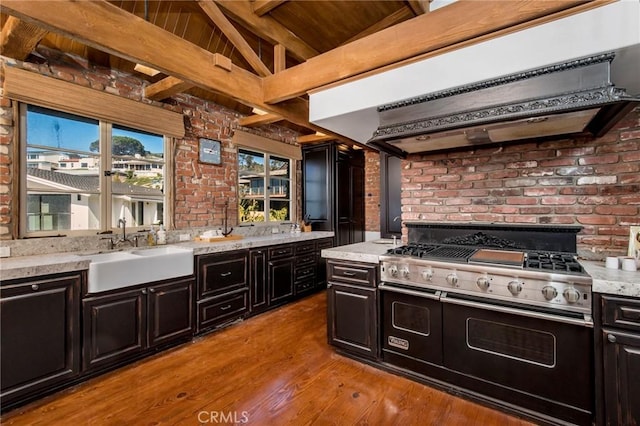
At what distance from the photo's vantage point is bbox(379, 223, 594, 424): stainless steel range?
1.64 m

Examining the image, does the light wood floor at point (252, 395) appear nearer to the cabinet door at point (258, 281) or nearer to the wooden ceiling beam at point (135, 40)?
the cabinet door at point (258, 281)

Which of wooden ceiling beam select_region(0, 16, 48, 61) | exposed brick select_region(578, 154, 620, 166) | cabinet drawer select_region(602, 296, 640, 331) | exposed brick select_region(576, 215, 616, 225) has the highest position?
wooden ceiling beam select_region(0, 16, 48, 61)

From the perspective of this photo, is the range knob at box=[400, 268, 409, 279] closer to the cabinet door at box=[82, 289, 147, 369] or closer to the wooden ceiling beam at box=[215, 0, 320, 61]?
the cabinet door at box=[82, 289, 147, 369]

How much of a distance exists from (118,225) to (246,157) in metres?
2.03

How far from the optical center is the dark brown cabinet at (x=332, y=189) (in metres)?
5.06

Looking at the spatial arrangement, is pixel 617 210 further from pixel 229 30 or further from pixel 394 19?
pixel 229 30

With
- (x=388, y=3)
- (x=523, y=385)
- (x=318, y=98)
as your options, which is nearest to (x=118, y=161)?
(x=318, y=98)

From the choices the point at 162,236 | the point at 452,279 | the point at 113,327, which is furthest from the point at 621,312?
Result: the point at 162,236

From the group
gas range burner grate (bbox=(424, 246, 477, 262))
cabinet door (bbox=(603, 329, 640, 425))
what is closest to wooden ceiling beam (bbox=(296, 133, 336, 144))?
gas range burner grate (bbox=(424, 246, 477, 262))

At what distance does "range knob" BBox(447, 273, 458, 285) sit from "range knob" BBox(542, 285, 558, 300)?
0.48 meters

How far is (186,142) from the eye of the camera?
140 inches

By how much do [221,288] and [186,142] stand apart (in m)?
1.84

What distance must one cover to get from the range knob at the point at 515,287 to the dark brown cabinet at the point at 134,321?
2.66m

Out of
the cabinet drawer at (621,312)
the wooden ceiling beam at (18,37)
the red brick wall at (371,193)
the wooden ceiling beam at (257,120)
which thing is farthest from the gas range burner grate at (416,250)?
the red brick wall at (371,193)
